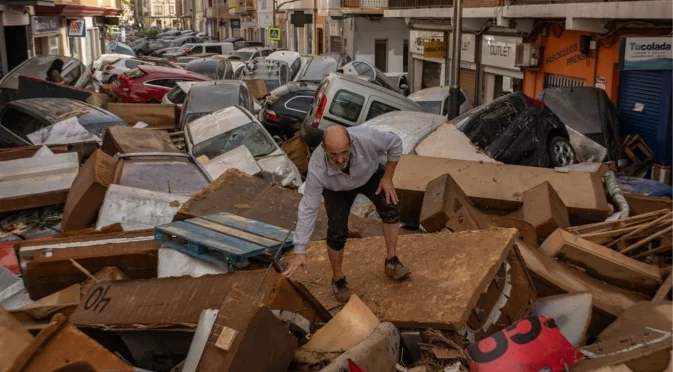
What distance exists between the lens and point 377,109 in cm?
1279

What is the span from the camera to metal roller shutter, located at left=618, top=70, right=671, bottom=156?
38.6 ft

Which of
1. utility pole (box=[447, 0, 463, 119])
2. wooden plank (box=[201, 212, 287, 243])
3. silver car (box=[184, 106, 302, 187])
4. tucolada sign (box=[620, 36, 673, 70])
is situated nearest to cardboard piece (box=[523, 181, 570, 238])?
wooden plank (box=[201, 212, 287, 243])

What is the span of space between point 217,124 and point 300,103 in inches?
144

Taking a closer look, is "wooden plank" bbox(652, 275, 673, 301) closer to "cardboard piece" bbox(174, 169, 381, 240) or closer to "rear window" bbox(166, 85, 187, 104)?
"cardboard piece" bbox(174, 169, 381, 240)

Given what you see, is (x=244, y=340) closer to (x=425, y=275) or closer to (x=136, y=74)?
(x=425, y=275)

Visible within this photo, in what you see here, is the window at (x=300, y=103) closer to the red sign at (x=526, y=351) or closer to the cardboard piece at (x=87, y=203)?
the cardboard piece at (x=87, y=203)

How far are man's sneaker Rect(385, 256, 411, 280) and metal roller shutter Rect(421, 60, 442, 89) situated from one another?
2063 cm

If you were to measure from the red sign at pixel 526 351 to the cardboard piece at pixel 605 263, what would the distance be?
5.29ft

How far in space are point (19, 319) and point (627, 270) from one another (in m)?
4.34

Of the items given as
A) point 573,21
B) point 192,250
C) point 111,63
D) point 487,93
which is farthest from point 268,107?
point 111,63

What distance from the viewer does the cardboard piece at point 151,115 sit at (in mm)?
13031

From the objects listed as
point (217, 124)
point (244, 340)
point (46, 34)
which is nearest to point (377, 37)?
point (46, 34)

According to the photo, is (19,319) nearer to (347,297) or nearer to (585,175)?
(347,297)

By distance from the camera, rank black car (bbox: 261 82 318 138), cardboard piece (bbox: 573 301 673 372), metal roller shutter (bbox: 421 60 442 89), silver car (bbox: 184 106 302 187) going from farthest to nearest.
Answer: metal roller shutter (bbox: 421 60 442 89) < black car (bbox: 261 82 318 138) < silver car (bbox: 184 106 302 187) < cardboard piece (bbox: 573 301 673 372)
